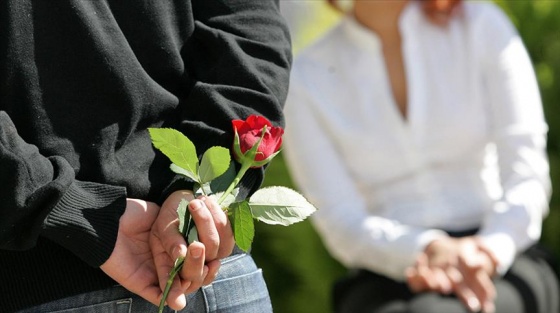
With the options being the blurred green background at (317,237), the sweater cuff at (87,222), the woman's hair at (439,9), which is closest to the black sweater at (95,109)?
the sweater cuff at (87,222)

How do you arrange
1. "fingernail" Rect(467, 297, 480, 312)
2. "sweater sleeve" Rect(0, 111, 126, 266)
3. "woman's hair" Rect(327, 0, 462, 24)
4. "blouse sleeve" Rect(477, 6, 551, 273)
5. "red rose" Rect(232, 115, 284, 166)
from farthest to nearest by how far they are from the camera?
"woman's hair" Rect(327, 0, 462, 24)
"blouse sleeve" Rect(477, 6, 551, 273)
"fingernail" Rect(467, 297, 480, 312)
"red rose" Rect(232, 115, 284, 166)
"sweater sleeve" Rect(0, 111, 126, 266)

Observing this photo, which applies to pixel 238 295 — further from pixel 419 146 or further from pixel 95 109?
pixel 419 146

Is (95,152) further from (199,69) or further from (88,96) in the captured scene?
(199,69)

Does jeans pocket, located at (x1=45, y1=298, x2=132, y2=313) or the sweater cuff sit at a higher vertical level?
the sweater cuff

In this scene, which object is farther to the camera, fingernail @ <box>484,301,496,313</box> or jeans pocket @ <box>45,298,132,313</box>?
fingernail @ <box>484,301,496,313</box>

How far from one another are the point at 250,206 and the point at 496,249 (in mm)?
1654

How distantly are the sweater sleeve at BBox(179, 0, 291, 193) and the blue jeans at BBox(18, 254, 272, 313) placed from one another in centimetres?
13

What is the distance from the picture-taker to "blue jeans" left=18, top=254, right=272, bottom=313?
4.63 ft

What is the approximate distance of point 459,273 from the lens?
2871 millimetres

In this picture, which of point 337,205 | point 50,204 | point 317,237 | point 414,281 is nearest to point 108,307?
point 50,204

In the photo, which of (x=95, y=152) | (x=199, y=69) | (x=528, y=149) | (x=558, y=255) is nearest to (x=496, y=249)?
(x=528, y=149)

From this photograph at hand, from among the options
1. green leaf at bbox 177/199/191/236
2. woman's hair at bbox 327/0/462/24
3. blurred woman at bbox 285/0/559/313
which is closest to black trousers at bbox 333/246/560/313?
blurred woman at bbox 285/0/559/313

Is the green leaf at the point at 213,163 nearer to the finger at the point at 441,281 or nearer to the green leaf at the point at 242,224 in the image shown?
the green leaf at the point at 242,224

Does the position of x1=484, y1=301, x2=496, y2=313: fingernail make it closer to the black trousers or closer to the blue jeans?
the black trousers
